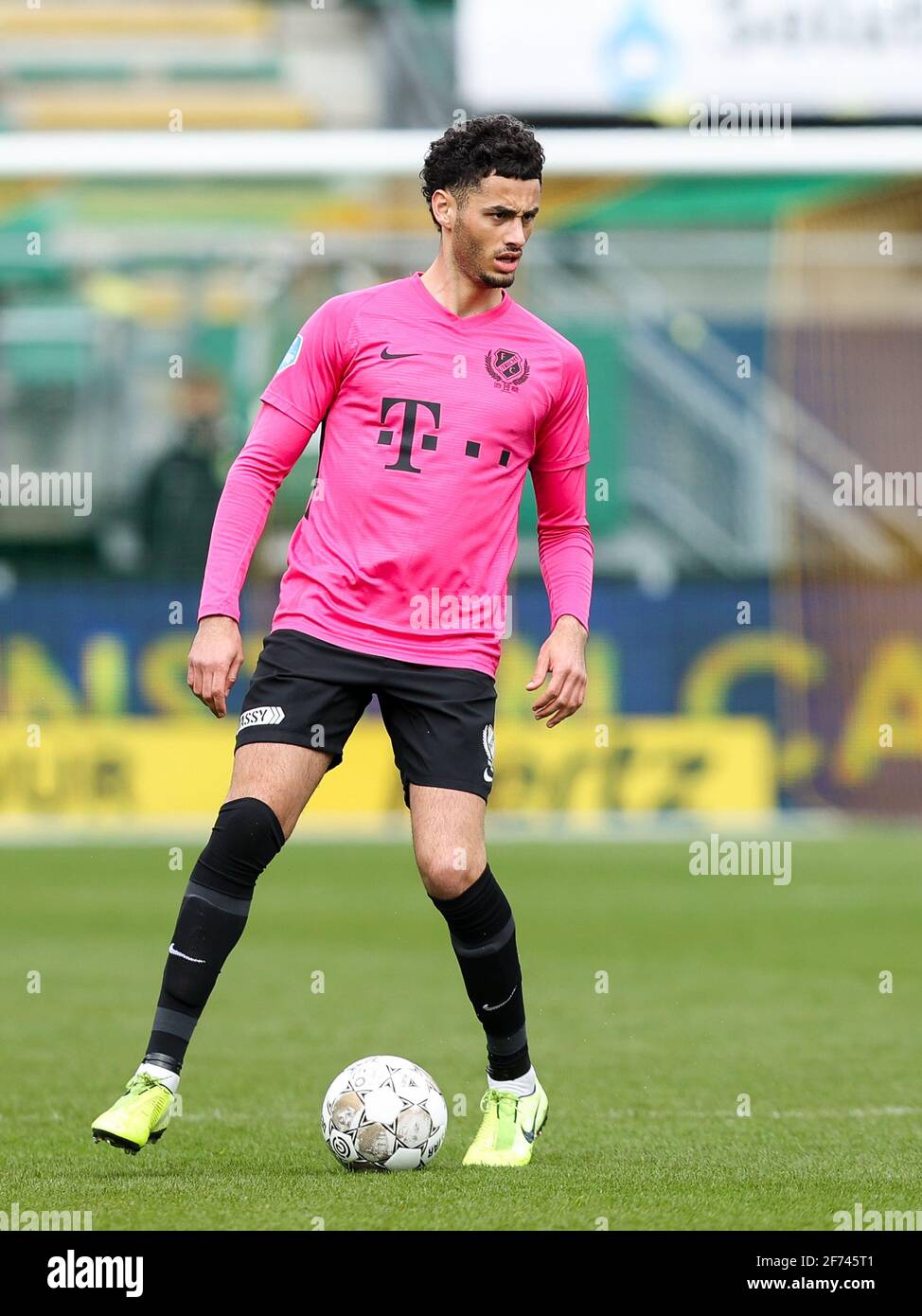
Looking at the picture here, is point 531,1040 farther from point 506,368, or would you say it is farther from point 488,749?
point 506,368

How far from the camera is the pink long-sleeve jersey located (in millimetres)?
4574

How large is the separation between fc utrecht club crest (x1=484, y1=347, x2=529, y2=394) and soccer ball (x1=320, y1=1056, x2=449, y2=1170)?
147cm

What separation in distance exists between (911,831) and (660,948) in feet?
20.7

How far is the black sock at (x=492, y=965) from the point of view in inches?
181

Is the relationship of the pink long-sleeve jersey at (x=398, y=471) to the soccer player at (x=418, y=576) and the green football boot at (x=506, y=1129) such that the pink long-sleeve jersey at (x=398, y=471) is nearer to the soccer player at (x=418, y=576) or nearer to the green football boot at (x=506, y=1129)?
the soccer player at (x=418, y=576)

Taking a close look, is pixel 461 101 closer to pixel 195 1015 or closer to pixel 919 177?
pixel 919 177

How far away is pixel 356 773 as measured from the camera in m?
15.1

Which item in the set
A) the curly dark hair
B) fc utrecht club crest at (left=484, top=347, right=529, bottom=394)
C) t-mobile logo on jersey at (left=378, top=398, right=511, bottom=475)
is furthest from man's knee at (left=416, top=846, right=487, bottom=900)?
the curly dark hair

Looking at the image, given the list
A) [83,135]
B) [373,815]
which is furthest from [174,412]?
[373,815]

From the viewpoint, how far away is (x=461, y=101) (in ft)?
55.7

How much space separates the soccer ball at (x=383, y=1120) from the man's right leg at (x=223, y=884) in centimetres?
36

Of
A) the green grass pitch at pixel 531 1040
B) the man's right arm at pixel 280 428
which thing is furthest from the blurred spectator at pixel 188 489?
the man's right arm at pixel 280 428

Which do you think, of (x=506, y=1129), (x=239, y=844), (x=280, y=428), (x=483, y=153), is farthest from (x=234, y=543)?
(x=506, y=1129)

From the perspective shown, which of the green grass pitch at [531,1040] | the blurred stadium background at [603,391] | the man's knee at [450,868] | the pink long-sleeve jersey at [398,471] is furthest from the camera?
the blurred stadium background at [603,391]
